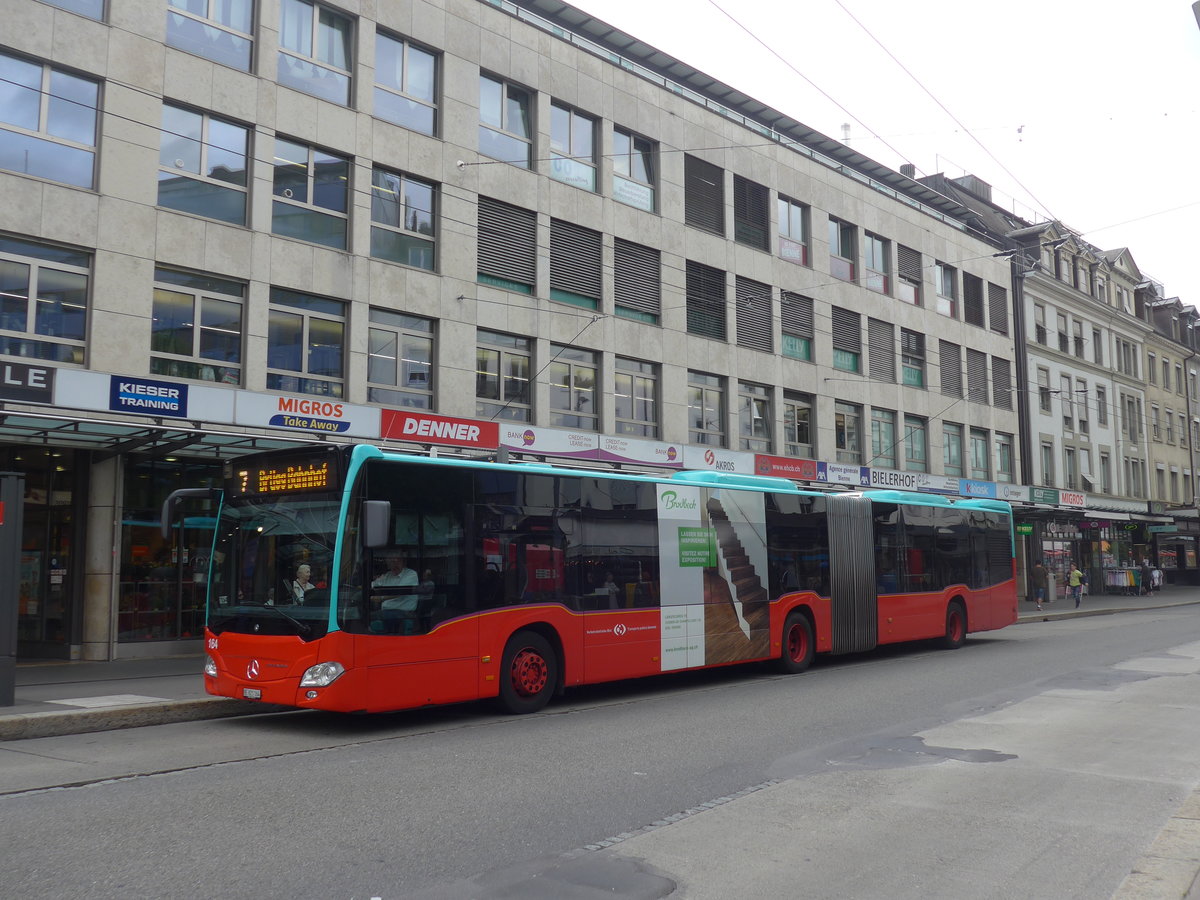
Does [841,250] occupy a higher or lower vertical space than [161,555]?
higher

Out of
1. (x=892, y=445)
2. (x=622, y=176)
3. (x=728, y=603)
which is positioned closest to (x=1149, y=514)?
(x=892, y=445)

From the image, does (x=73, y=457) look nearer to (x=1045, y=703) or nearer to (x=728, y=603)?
(x=728, y=603)

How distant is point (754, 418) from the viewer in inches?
1185

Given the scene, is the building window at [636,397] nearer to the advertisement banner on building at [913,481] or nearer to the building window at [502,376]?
the building window at [502,376]

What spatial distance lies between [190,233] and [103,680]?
7.68 m

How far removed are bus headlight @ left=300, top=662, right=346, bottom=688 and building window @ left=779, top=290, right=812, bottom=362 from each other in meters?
22.7

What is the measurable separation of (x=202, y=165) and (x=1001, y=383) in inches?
1312

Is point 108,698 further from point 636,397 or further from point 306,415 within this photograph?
point 636,397

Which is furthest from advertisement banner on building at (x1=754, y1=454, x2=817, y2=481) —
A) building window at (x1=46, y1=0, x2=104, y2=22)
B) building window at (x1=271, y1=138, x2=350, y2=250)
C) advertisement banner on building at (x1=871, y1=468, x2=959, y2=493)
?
building window at (x1=46, y1=0, x2=104, y2=22)

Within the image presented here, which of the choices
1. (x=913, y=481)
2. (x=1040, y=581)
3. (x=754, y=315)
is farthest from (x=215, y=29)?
(x=1040, y=581)

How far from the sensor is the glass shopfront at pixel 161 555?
58.1ft

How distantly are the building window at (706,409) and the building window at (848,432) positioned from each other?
5.55 meters

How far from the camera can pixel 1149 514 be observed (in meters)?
46.1

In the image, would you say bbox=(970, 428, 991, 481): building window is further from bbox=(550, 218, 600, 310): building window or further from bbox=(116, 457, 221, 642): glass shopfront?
bbox=(116, 457, 221, 642): glass shopfront
